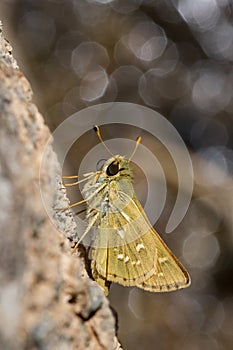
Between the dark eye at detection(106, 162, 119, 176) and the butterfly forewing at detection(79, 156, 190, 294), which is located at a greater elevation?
the dark eye at detection(106, 162, 119, 176)

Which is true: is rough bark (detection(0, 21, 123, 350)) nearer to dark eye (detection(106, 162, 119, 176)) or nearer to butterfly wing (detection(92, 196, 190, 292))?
butterfly wing (detection(92, 196, 190, 292))

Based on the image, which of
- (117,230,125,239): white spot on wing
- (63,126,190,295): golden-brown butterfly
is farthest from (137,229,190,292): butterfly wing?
(117,230,125,239): white spot on wing

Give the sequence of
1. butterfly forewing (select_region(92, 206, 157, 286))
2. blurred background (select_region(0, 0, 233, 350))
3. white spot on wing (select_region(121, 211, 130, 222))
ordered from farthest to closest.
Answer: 1. blurred background (select_region(0, 0, 233, 350))
2. white spot on wing (select_region(121, 211, 130, 222))
3. butterfly forewing (select_region(92, 206, 157, 286))

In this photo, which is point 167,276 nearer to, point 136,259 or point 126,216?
point 136,259

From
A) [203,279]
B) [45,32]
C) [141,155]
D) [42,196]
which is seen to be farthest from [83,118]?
[42,196]

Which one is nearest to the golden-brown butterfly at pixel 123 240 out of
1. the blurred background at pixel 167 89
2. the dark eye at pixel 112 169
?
the dark eye at pixel 112 169

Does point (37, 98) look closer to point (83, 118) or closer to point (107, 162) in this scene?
point (83, 118)
